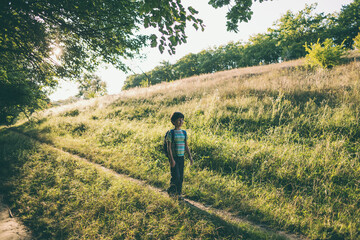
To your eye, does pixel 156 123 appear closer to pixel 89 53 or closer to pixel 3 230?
pixel 89 53

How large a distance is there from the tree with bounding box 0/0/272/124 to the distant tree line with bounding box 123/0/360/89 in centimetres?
1735

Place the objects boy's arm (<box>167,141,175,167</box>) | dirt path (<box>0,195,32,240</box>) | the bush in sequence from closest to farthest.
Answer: dirt path (<box>0,195,32,240</box>) < boy's arm (<box>167,141,175,167</box>) < the bush

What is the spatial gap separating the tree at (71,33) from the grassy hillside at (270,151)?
321cm

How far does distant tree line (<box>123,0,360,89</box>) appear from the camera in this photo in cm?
3325

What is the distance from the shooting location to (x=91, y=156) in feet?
20.1

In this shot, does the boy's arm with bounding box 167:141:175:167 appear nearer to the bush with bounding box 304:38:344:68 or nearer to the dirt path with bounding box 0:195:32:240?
the dirt path with bounding box 0:195:32:240

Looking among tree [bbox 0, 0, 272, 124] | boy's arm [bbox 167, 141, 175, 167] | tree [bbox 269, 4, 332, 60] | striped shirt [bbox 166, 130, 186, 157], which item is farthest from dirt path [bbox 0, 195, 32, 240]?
tree [bbox 269, 4, 332, 60]

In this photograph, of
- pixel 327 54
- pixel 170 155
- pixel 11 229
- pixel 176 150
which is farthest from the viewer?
pixel 327 54

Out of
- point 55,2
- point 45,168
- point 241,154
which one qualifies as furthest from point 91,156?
point 241,154

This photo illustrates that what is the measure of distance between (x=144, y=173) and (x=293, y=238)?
364cm

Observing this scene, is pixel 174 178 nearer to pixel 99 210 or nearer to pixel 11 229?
pixel 99 210

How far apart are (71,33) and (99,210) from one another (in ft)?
19.2

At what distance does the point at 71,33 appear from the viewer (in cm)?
554

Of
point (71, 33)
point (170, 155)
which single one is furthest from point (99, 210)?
point (71, 33)
